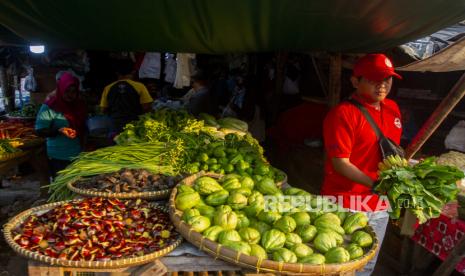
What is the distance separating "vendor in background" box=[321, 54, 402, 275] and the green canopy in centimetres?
37

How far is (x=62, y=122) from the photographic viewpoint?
4.98 meters

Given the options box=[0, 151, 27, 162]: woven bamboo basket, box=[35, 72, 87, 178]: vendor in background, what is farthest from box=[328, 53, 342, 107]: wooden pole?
box=[0, 151, 27, 162]: woven bamboo basket

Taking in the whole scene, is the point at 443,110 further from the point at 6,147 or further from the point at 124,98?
the point at 6,147

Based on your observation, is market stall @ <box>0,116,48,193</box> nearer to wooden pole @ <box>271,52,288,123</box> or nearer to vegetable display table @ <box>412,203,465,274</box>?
wooden pole @ <box>271,52,288,123</box>

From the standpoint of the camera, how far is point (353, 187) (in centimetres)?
290

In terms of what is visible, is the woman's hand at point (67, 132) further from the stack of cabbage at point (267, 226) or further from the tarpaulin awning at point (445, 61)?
the tarpaulin awning at point (445, 61)

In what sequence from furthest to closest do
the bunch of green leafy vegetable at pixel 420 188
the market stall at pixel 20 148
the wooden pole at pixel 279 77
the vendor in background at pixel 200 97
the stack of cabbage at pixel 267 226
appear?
the wooden pole at pixel 279 77 → the vendor in background at pixel 200 97 → the market stall at pixel 20 148 → the bunch of green leafy vegetable at pixel 420 188 → the stack of cabbage at pixel 267 226

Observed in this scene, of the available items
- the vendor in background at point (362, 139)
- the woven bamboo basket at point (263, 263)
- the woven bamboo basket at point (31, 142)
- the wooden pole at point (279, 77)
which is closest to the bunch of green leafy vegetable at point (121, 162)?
the woven bamboo basket at point (263, 263)

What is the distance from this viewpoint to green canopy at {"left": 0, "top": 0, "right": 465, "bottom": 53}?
243 centimetres

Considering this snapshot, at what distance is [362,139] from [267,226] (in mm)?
1070

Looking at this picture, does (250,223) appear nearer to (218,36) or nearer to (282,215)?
(282,215)

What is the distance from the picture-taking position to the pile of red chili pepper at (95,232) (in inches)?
80.4

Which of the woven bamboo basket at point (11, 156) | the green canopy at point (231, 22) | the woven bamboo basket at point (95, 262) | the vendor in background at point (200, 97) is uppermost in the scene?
the green canopy at point (231, 22)

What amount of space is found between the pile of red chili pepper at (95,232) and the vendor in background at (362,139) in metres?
1.28
